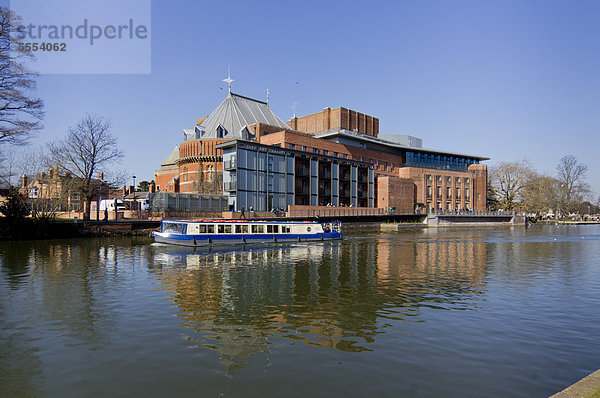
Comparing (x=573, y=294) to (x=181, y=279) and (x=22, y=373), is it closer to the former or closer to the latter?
(x=181, y=279)

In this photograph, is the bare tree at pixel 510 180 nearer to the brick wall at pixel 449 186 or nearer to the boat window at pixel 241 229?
the brick wall at pixel 449 186

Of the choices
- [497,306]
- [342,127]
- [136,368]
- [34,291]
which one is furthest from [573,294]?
[342,127]

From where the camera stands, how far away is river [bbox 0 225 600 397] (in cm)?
847

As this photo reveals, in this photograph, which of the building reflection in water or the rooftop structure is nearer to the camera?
the building reflection in water

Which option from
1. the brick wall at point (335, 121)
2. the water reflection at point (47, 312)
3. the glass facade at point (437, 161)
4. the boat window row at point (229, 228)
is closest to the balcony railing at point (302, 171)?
the brick wall at point (335, 121)

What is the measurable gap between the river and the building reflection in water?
0.09 meters

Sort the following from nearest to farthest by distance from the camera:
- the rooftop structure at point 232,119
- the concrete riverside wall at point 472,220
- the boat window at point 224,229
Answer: the boat window at point 224,229 < the rooftop structure at point 232,119 < the concrete riverside wall at point 472,220

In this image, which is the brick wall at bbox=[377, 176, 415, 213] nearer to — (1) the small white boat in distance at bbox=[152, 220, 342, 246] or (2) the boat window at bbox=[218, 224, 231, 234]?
(1) the small white boat in distance at bbox=[152, 220, 342, 246]

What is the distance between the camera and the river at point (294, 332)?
8.47 m

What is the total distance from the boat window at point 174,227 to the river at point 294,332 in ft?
45.1

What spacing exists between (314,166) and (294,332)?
63.4 meters

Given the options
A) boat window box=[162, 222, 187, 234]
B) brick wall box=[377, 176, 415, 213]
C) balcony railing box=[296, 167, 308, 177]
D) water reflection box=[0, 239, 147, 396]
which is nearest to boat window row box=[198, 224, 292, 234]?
boat window box=[162, 222, 187, 234]

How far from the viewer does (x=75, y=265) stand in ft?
83.4

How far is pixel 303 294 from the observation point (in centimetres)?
1728
